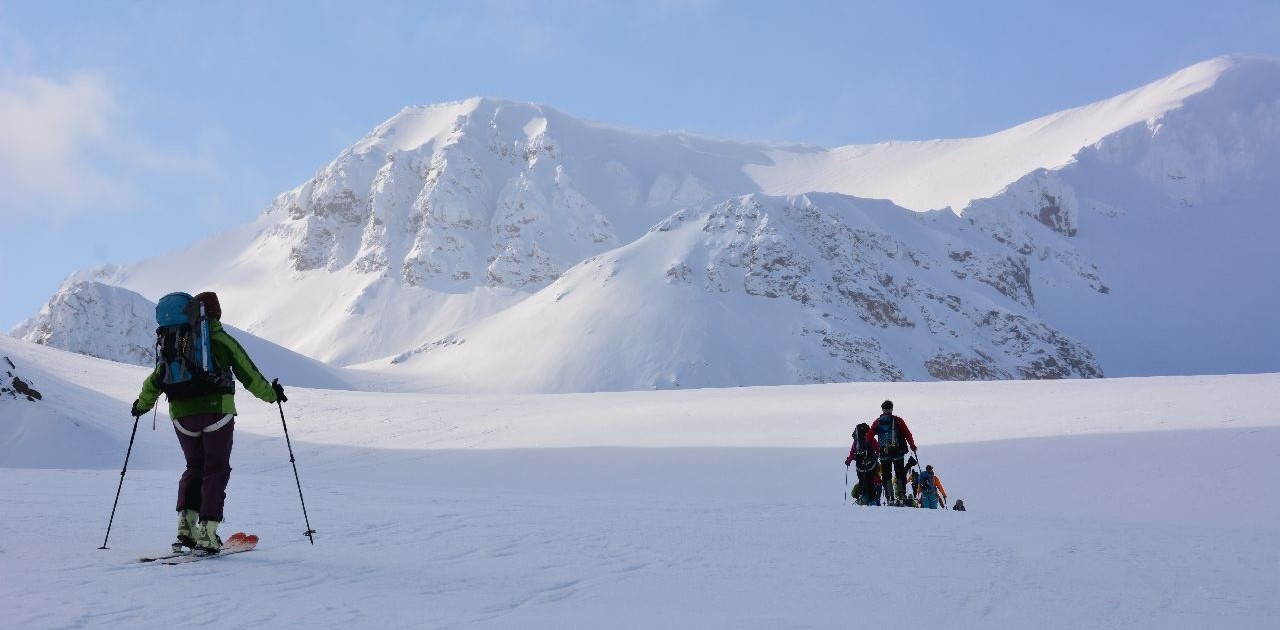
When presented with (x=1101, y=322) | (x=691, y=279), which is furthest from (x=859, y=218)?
(x=1101, y=322)

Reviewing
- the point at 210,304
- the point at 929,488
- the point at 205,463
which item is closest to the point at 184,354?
Result: the point at 210,304

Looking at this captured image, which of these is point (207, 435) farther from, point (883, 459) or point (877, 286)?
point (877, 286)

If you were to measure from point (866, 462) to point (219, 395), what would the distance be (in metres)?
10.6

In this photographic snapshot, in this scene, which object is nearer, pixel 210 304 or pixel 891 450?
pixel 210 304

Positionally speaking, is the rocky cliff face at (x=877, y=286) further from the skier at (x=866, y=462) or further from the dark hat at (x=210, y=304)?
the dark hat at (x=210, y=304)

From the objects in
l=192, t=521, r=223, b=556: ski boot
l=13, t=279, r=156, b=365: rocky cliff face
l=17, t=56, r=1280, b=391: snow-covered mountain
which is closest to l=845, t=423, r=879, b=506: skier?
l=192, t=521, r=223, b=556: ski boot

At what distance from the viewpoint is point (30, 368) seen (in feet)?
108

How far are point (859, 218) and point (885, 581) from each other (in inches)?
6140

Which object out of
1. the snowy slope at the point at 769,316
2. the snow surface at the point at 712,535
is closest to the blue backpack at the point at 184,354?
the snow surface at the point at 712,535

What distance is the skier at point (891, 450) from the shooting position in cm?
1554

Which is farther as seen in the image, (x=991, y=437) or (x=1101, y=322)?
(x=1101, y=322)

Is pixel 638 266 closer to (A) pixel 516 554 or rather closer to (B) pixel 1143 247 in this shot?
(B) pixel 1143 247

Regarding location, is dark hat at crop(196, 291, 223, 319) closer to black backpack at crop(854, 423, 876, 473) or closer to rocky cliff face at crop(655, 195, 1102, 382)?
black backpack at crop(854, 423, 876, 473)

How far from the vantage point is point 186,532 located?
750 centimetres
